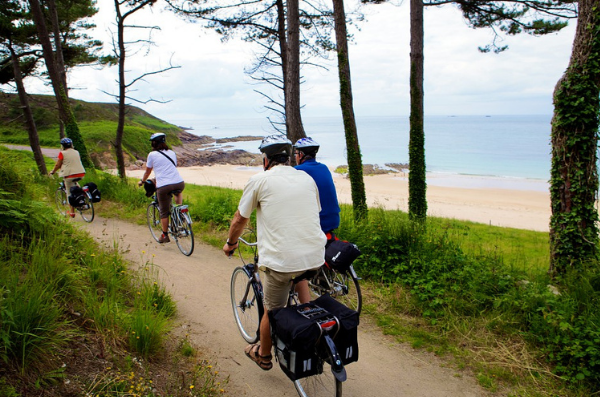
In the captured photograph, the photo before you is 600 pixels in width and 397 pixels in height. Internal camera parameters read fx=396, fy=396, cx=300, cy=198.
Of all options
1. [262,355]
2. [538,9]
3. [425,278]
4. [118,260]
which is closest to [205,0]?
[538,9]

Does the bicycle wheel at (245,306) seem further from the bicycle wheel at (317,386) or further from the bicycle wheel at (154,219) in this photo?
the bicycle wheel at (154,219)

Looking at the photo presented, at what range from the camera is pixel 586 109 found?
4.89 metres

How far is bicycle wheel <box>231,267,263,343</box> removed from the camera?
4.30 metres

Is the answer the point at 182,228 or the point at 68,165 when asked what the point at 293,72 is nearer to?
the point at 182,228

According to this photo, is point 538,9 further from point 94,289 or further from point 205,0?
point 94,289

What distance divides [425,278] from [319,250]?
9.07ft

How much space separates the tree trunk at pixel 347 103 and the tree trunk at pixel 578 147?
4740mm

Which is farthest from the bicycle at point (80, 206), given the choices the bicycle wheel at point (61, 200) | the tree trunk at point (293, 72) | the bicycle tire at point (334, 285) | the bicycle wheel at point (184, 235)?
the bicycle tire at point (334, 285)

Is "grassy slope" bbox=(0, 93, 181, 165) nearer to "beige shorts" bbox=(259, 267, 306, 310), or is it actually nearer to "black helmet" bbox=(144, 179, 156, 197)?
"black helmet" bbox=(144, 179, 156, 197)

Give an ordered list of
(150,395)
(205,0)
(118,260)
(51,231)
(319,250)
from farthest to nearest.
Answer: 1. (205,0)
2. (118,260)
3. (51,231)
4. (319,250)
5. (150,395)

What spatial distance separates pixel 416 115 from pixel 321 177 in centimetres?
668

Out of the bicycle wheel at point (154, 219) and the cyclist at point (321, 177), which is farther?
the bicycle wheel at point (154, 219)

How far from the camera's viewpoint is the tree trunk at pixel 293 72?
8.99 metres

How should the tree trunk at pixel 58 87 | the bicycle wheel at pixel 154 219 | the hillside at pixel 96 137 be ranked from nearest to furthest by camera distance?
the bicycle wheel at pixel 154 219, the tree trunk at pixel 58 87, the hillside at pixel 96 137
